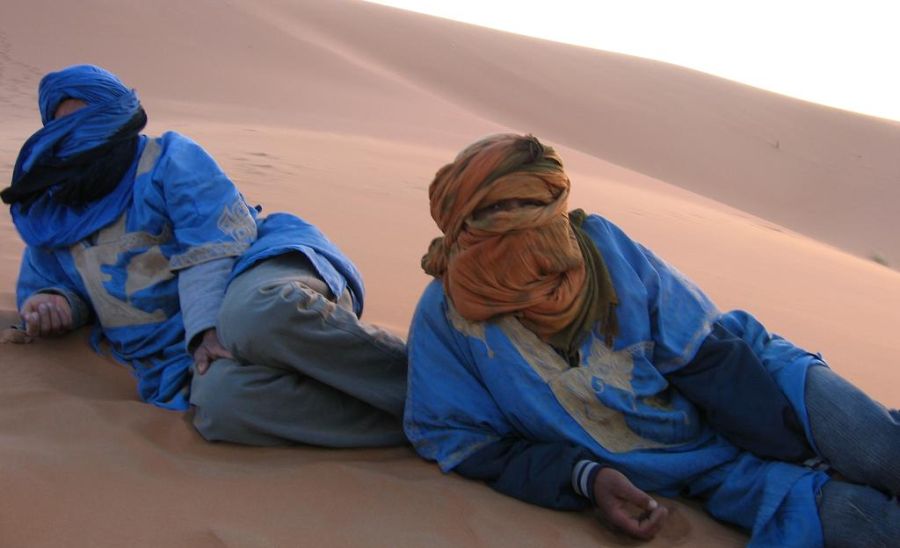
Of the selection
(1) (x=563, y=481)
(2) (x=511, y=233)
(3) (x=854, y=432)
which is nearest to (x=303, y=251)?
(2) (x=511, y=233)

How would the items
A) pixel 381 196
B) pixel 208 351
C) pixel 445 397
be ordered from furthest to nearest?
1. pixel 381 196
2. pixel 208 351
3. pixel 445 397

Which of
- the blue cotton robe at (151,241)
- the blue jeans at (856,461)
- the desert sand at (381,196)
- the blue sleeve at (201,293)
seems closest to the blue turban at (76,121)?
the blue cotton robe at (151,241)

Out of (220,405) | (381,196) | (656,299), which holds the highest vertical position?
(656,299)

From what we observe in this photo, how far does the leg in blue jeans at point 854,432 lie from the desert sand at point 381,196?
1.22 feet

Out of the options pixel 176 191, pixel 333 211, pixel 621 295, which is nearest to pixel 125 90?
pixel 176 191

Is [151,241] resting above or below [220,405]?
above

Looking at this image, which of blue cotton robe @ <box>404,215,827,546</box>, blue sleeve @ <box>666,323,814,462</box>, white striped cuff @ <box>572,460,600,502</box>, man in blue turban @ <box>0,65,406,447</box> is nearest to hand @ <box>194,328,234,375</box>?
man in blue turban @ <box>0,65,406,447</box>

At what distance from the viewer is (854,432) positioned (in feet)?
7.70

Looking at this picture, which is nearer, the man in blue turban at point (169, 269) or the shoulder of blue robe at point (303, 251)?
the man in blue turban at point (169, 269)

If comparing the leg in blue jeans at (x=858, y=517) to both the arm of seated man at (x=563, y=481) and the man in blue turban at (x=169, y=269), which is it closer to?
the arm of seated man at (x=563, y=481)

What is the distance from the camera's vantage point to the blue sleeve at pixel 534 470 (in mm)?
2414

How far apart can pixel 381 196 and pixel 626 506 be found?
20.3 feet

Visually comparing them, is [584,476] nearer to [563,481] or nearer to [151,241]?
[563,481]

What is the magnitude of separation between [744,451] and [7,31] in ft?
70.4
